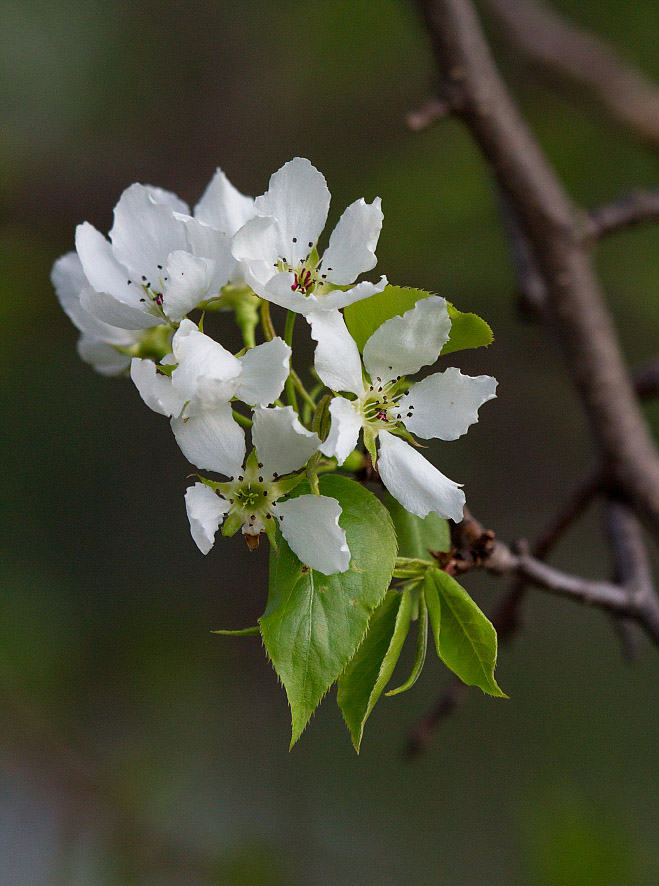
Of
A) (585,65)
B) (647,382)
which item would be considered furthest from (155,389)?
(585,65)

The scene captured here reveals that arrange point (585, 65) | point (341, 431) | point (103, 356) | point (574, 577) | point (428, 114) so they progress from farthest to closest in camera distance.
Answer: point (585, 65) < point (428, 114) < point (574, 577) < point (103, 356) < point (341, 431)

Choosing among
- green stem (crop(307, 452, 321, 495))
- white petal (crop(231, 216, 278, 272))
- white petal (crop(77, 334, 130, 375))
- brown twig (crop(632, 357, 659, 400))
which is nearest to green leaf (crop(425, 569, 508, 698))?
green stem (crop(307, 452, 321, 495))

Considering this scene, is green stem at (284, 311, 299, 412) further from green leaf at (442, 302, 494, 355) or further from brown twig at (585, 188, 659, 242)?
brown twig at (585, 188, 659, 242)

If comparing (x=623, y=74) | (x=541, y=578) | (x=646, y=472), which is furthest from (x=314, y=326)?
(x=623, y=74)

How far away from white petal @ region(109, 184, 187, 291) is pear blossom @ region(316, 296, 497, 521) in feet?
0.56

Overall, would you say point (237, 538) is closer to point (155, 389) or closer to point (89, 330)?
point (89, 330)

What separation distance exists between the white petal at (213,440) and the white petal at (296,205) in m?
0.13

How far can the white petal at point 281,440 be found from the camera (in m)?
0.42

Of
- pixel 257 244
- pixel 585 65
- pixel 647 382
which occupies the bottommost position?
pixel 257 244

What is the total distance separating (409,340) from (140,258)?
0.70ft

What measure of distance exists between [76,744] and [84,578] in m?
0.44

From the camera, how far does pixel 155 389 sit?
0.43 meters

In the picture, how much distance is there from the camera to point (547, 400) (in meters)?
2.08

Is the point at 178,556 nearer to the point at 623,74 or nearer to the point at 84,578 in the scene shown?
the point at 84,578
